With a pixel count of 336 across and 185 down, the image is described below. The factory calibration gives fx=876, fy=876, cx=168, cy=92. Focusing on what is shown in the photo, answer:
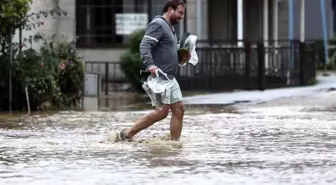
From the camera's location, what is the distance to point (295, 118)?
47.5ft

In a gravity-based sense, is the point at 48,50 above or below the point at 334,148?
above

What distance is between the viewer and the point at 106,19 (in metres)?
26.4

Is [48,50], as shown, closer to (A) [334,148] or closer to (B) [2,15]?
(B) [2,15]

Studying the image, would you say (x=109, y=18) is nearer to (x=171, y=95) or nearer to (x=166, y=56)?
(x=166, y=56)

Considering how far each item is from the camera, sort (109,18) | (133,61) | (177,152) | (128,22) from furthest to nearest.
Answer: (109,18), (128,22), (133,61), (177,152)

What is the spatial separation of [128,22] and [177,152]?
16.7 meters

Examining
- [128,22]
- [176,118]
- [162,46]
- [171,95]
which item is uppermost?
[128,22]

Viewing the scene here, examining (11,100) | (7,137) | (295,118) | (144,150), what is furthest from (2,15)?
(144,150)

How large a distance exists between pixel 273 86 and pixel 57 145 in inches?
516

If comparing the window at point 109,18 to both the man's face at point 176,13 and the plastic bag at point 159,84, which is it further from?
the plastic bag at point 159,84

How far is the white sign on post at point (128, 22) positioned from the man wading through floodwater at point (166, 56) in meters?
15.5

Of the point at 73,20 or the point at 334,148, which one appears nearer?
the point at 334,148

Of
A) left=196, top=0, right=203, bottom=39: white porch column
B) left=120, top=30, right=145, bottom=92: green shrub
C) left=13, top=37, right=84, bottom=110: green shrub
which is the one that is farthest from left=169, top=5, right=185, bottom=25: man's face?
left=196, top=0, right=203, bottom=39: white porch column

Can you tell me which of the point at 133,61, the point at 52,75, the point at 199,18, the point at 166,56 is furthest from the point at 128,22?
the point at 166,56
